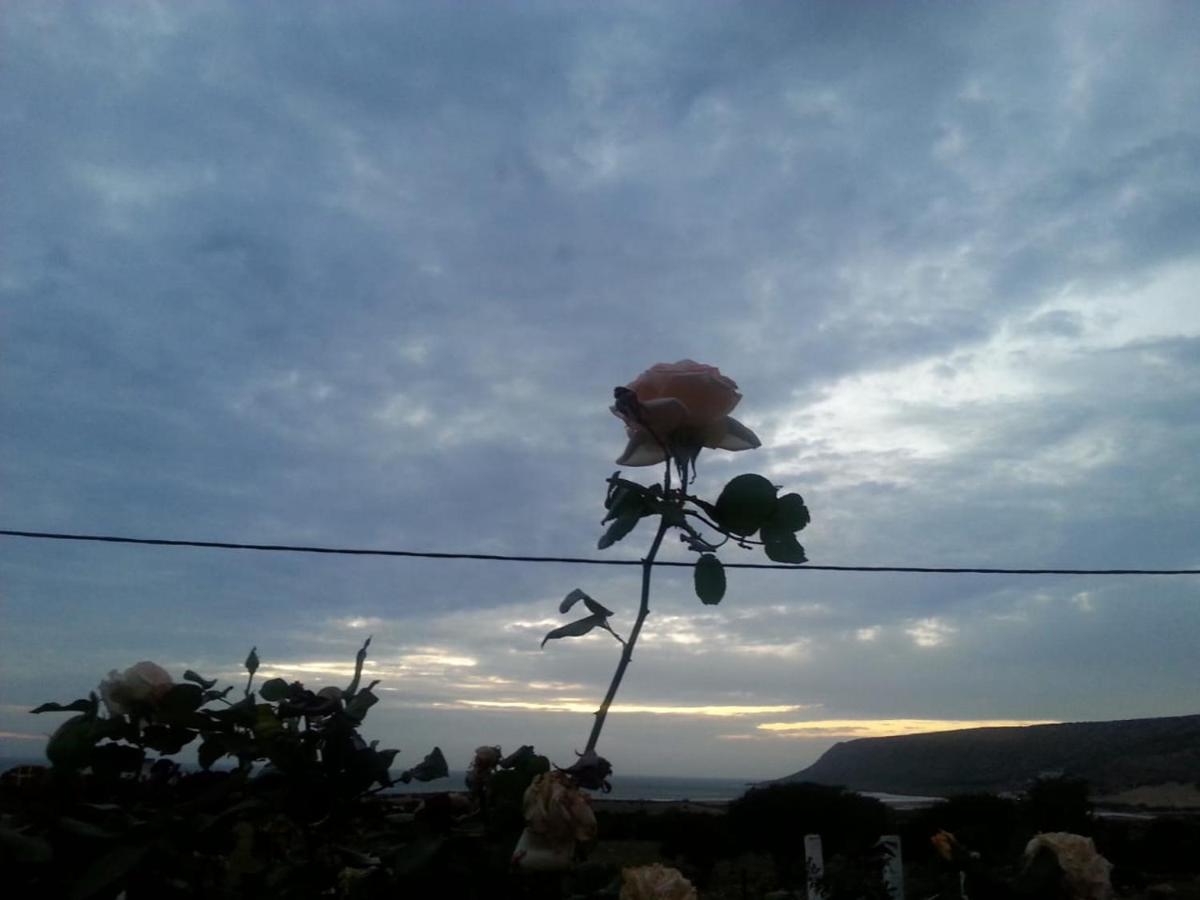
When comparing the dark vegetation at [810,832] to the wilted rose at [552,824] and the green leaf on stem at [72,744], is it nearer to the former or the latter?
the wilted rose at [552,824]

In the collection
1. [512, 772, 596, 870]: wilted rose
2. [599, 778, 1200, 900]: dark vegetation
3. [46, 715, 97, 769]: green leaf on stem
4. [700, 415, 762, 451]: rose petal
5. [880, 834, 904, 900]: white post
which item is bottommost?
[599, 778, 1200, 900]: dark vegetation

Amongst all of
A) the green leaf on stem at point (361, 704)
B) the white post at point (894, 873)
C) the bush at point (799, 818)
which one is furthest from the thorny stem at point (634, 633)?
the bush at point (799, 818)

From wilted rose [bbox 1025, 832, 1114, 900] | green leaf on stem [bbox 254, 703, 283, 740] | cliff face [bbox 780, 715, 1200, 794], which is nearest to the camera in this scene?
wilted rose [bbox 1025, 832, 1114, 900]

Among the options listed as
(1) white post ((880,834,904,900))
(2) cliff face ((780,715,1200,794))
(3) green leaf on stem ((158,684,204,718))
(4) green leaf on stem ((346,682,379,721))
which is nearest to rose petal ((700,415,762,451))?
(4) green leaf on stem ((346,682,379,721))

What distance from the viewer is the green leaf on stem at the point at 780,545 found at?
129 centimetres

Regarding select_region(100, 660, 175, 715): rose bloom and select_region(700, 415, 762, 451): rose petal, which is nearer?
select_region(700, 415, 762, 451): rose petal

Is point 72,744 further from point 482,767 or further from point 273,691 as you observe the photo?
point 482,767

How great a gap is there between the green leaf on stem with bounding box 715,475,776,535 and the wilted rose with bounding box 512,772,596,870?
0.38 metres

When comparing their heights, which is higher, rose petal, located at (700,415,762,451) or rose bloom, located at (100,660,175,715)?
rose petal, located at (700,415,762,451)

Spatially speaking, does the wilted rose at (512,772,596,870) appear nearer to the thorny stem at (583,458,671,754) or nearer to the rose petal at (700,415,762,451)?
the thorny stem at (583,458,671,754)

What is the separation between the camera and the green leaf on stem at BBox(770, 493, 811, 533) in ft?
4.26

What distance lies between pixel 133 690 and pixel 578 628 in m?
0.68

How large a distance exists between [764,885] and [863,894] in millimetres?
14719

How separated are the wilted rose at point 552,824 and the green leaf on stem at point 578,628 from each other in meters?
0.18
